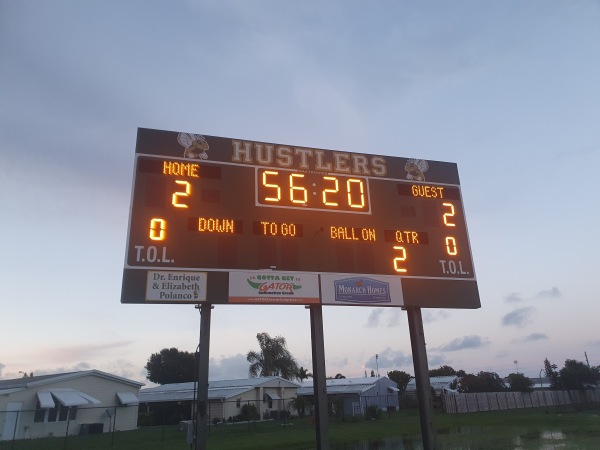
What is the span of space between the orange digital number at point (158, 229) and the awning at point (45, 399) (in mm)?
24594

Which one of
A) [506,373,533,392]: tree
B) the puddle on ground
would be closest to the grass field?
the puddle on ground

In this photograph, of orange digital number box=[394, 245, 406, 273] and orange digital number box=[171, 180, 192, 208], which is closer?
orange digital number box=[171, 180, 192, 208]

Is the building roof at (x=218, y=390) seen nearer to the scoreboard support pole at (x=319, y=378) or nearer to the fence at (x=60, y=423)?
the fence at (x=60, y=423)

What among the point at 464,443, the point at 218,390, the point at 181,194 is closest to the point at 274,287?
the point at 181,194

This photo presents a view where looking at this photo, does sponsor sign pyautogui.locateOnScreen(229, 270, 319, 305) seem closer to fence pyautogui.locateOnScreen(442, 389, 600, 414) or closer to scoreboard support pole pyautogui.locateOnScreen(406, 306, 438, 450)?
scoreboard support pole pyautogui.locateOnScreen(406, 306, 438, 450)

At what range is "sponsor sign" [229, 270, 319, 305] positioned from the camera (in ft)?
42.4

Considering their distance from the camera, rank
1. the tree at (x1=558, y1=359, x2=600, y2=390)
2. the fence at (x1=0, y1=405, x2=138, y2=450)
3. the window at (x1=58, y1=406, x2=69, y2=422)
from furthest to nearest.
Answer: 1. the tree at (x1=558, y1=359, x2=600, y2=390)
2. the window at (x1=58, y1=406, x2=69, y2=422)
3. the fence at (x1=0, y1=405, x2=138, y2=450)

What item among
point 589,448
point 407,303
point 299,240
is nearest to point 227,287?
point 299,240

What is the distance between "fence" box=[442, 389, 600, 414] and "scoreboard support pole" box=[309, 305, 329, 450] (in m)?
31.8

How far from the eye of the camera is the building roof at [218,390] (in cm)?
4272

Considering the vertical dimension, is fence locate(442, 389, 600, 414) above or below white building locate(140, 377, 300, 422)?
below

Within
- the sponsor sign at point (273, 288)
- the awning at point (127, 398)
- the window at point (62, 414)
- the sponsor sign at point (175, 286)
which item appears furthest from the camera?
the awning at point (127, 398)

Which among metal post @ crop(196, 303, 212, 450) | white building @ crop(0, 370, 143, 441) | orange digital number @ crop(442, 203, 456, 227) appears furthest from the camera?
white building @ crop(0, 370, 143, 441)

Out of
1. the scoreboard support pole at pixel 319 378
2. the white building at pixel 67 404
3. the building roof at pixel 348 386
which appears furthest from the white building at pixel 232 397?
the scoreboard support pole at pixel 319 378
